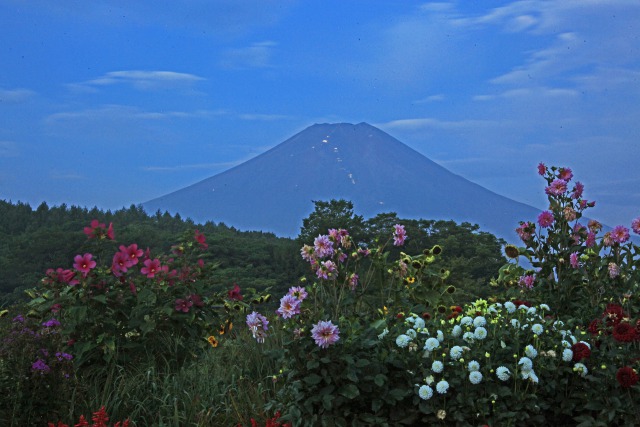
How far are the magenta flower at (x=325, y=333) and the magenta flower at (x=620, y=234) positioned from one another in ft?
9.28

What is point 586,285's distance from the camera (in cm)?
550

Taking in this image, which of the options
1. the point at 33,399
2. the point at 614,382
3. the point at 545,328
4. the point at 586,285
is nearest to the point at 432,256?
the point at 586,285

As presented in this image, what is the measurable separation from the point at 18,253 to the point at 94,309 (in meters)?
13.7

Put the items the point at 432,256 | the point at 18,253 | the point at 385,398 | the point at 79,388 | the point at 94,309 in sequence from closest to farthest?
the point at 385,398, the point at 79,388, the point at 94,309, the point at 432,256, the point at 18,253

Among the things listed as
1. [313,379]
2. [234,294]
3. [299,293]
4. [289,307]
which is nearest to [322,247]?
[299,293]

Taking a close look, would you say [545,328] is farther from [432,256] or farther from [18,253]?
[18,253]

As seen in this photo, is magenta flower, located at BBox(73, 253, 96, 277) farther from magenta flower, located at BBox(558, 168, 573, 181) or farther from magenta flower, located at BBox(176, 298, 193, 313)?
magenta flower, located at BBox(558, 168, 573, 181)

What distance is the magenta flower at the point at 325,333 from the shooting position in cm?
391

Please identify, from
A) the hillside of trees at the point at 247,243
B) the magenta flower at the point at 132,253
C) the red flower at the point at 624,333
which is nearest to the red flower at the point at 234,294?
the magenta flower at the point at 132,253

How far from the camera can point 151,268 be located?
18.9ft

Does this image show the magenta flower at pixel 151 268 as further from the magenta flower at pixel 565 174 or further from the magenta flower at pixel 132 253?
the magenta flower at pixel 565 174

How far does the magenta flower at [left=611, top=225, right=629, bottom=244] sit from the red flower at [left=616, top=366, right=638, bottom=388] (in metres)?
1.62

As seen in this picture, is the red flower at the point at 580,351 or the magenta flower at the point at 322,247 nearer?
the red flower at the point at 580,351

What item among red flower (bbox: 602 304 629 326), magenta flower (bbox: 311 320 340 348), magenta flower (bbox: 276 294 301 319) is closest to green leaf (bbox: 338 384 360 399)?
magenta flower (bbox: 311 320 340 348)
